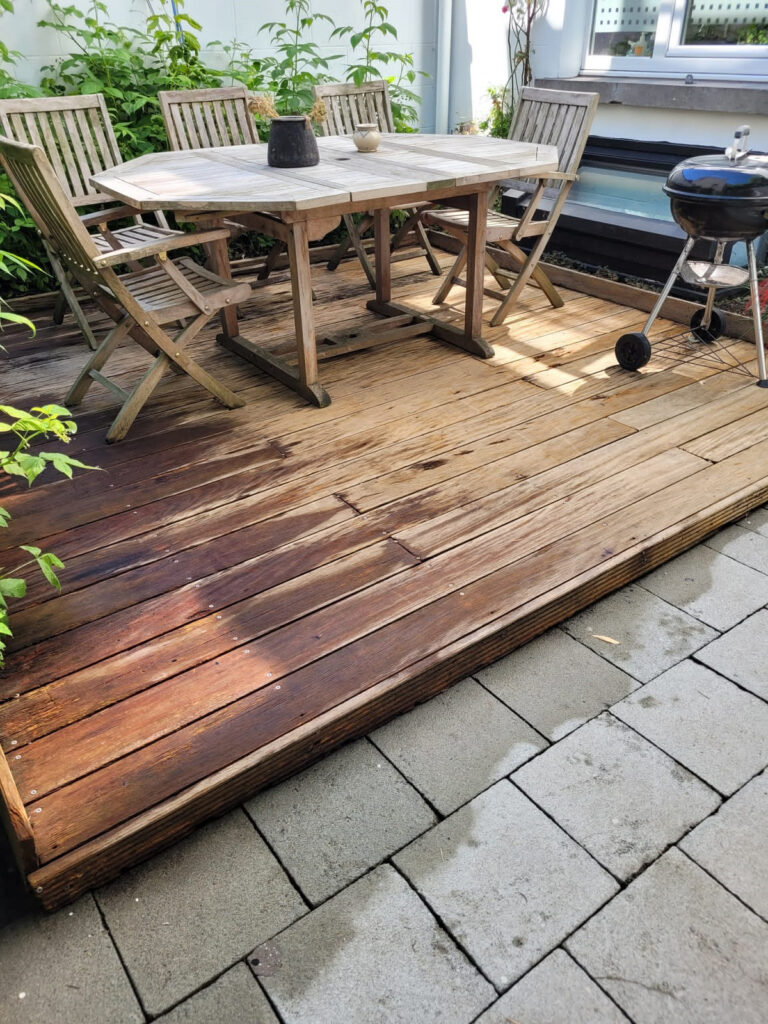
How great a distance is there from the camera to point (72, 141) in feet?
12.9

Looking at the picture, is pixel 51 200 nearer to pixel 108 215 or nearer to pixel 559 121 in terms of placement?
pixel 108 215

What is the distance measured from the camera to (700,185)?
3.06m

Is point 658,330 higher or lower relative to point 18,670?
lower

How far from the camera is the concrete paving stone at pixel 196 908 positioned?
1.42 m

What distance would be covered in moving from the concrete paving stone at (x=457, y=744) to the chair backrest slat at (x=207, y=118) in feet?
11.5

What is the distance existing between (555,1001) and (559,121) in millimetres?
4080

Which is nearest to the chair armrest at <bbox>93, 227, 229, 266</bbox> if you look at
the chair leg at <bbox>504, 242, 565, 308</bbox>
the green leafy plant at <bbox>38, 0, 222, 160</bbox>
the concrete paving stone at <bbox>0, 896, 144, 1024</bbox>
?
the chair leg at <bbox>504, 242, 565, 308</bbox>

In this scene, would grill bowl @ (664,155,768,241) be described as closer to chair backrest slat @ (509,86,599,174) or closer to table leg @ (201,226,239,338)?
chair backrest slat @ (509,86,599,174)

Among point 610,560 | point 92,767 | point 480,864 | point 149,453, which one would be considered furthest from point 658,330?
point 92,767

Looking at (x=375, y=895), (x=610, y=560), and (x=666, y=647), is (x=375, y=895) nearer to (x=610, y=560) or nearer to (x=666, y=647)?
(x=666, y=647)

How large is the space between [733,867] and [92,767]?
1387 millimetres

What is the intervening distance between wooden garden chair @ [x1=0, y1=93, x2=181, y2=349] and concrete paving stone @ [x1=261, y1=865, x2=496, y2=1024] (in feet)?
9.98

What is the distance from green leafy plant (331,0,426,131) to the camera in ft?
17.8

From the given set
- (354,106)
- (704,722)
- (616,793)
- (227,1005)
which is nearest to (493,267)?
(354,106)
